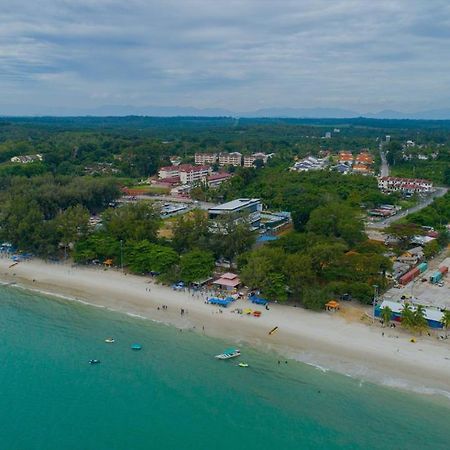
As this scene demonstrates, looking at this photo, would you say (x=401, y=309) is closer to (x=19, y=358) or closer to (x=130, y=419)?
(x=130, y=419)

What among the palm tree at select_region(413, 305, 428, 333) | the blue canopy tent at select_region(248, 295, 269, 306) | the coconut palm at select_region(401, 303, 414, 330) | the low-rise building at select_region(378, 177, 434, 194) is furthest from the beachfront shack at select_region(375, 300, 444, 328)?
the low-rise building at select_region(378, 177, 434, 194)

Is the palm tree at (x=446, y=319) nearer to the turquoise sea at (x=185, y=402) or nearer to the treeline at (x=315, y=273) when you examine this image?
the treeline at (x=315, y=273)

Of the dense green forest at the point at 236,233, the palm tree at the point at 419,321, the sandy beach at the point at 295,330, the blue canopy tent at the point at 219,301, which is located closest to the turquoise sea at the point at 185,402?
the sandy beach at the point at 295,330

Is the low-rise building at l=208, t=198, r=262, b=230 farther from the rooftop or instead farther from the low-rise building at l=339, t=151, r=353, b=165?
the low-rise building at l=339, t=151, r=353, b=165

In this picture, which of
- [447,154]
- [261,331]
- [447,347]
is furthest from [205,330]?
[447,154]

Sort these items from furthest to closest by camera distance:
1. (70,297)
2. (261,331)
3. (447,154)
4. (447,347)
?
(447,154) < (70,297) < (261,331) < (447,347)

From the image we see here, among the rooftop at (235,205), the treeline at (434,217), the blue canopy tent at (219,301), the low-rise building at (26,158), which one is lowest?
the blue canopy tent at (219,301)

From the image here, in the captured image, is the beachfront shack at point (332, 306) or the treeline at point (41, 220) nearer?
the beachfront shack at point (332, 306)
